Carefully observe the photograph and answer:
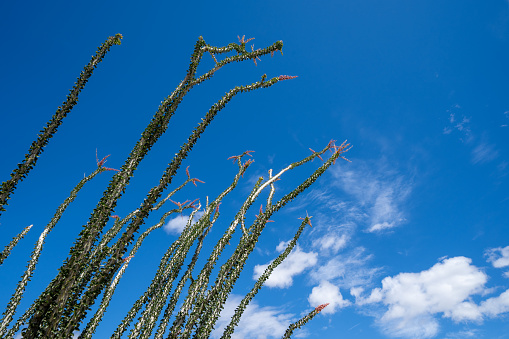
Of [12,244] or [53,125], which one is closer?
[53,125]

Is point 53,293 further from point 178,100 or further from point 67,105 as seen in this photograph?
point 178,100

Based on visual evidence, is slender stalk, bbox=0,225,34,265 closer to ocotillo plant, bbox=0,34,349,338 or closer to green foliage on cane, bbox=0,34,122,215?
ocotillo plant, bbox=0,34,349,338

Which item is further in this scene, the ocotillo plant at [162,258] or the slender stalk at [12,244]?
the slender stalk at [12,244]

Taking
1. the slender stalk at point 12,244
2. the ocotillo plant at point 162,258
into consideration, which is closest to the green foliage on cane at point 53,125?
the ocotillo plant at point 162,258

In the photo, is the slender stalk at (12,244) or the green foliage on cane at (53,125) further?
the slender stalk at (12,244)

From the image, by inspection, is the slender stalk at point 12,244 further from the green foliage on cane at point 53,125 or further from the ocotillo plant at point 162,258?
the green foliage on cane at point 53,125

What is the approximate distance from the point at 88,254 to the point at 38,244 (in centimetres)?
554

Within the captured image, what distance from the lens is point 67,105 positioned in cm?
679

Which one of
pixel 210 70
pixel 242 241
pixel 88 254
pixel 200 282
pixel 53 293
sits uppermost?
pixel 210 70

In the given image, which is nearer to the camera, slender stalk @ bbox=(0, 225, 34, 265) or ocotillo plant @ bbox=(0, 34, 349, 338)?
ocotillo plant @ bbox=(0, 34, 349, 338)

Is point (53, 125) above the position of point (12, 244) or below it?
above

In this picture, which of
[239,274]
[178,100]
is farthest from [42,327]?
[178,100]

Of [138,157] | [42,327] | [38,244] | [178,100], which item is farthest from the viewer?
[38,244]

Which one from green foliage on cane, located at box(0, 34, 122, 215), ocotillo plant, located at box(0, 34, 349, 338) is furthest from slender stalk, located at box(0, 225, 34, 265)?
green foliage on cane, located at box(0, 34, 122, 215)
